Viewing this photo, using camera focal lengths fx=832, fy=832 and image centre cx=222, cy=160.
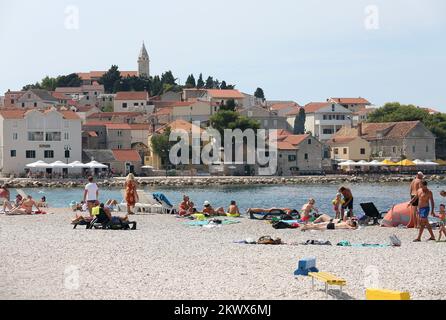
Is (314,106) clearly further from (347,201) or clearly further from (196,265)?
(196,265)

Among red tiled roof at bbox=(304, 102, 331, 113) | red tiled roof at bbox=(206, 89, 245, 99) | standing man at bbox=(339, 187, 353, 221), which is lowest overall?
standing man at bbox=(339, 187, 353, 221)

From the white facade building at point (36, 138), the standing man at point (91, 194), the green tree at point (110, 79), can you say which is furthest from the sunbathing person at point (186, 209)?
the green tree at point (110, 79)

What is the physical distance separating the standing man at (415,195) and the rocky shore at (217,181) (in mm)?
52304

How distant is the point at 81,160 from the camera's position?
3265 inches

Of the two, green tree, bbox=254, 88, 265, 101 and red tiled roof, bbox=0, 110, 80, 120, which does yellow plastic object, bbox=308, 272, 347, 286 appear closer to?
red tiled roof, bbox=0, 110, 80, 120

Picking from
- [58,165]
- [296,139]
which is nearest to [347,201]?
[58,165]

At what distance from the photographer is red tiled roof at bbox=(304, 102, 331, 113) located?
119 metres

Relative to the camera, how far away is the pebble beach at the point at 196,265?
11914mm

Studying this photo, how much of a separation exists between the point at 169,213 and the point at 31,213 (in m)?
4.64

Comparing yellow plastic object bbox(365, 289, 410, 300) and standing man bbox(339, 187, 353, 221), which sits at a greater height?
standing man bbox(339, 187, 353, 221)

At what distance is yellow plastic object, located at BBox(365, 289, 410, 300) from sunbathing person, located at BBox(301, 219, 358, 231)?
10153 mm

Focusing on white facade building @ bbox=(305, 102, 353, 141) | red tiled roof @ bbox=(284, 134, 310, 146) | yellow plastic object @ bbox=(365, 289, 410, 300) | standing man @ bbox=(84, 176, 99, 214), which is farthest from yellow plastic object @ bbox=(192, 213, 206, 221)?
white facade building @ bbox=(305, 102, 353, 141)

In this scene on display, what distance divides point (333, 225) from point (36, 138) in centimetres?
6243

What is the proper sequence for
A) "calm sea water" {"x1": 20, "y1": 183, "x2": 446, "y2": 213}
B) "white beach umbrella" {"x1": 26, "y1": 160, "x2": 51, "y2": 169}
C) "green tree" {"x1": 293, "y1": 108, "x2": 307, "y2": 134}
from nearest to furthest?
"calm sea water" {"x1": 20, "y1": 183, "x2": 446, "y2": 213}
"white beach umbrella" {"x1": 26, "y1": 160, "x2": 51, "y2": 169}
"green tree" {"x1": 293, "y1": 108, "x2": 307, "y2": 134}
